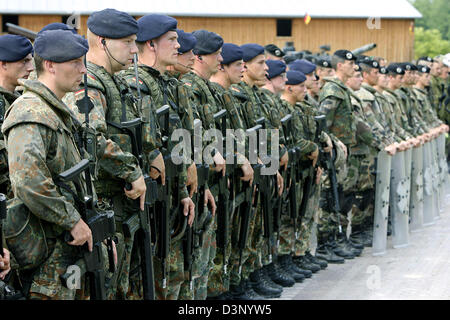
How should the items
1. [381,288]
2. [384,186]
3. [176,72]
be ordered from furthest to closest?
1. [384,186]
2. [381,288]
3. [176,72]

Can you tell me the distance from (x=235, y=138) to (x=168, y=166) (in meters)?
1.50

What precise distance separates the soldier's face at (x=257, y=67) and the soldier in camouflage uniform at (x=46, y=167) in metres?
3.67

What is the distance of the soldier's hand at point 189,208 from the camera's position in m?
5.11

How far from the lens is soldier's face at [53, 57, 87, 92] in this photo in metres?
3.73

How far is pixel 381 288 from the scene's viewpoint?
23.9 feet

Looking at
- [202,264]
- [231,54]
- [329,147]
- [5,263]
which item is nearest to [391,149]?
[329,147]

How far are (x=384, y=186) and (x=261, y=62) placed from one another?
250 cm

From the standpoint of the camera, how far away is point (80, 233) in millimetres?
3574

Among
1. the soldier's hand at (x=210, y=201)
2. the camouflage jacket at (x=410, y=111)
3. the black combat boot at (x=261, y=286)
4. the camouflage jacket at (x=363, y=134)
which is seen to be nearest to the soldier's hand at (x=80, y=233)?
the soldier's hand at (x=210, y=201)

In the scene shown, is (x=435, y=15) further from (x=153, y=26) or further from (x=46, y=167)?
(x=46, y=167)

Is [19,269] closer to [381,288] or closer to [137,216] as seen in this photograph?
[137,216]

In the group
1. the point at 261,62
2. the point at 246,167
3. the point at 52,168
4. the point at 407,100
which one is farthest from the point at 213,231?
the point at 407,100

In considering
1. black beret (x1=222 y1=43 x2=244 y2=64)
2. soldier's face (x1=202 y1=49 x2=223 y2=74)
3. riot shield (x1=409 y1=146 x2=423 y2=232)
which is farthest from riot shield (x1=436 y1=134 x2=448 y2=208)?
soldier's face (x1=202 y1=49 x2=223 y2=74)

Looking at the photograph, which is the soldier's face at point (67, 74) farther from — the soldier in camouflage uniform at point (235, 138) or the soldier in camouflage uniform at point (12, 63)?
the soldier in camouflage uniform at point (235, 138)
